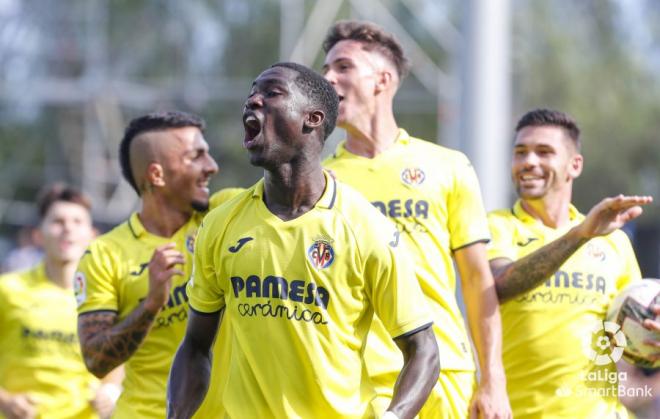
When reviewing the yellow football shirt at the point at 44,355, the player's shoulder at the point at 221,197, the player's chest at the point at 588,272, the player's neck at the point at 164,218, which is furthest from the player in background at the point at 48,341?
the player's chest at the point at 588,272

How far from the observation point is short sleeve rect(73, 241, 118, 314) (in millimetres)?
6457

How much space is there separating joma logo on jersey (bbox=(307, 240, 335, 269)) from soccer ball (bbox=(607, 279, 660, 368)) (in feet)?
7.89

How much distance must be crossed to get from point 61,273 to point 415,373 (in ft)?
17.0

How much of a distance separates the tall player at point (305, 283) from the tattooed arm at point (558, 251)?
5.09ft

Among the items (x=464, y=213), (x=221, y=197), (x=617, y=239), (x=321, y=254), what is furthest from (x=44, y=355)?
(x=321, y=254)

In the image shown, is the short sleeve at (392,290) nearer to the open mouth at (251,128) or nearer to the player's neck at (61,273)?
the open mouth at (251,128)

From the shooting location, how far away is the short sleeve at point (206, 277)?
194 inches

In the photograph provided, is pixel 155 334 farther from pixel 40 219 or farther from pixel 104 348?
pixel 40 219

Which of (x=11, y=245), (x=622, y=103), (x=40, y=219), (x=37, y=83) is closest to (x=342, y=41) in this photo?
(x=40, y=219)

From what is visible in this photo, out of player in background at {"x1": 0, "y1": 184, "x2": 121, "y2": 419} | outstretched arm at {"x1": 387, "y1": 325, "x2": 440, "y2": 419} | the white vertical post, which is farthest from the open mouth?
the white vertical post

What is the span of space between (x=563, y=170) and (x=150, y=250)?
2.46 metres

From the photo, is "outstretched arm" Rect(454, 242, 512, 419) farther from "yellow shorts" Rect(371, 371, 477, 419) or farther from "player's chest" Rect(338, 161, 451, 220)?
"player's chest" Rect(338, 161, 451, 220)

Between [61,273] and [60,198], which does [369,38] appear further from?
[61,273]

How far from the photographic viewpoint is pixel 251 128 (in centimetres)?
470
